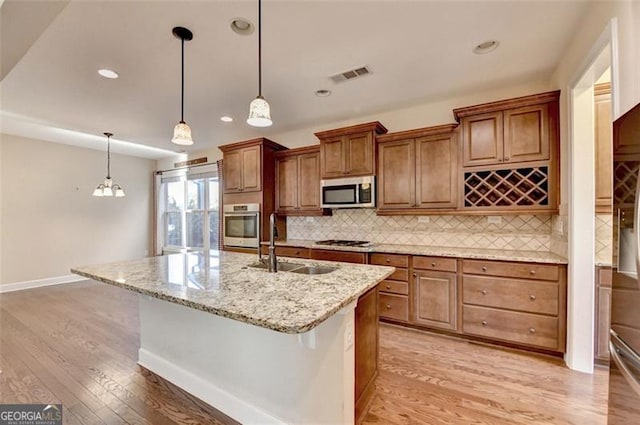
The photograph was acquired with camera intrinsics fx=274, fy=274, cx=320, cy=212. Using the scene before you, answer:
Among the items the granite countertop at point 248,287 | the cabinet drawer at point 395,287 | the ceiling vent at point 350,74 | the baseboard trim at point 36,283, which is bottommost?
the baseboard trim at point 36,283

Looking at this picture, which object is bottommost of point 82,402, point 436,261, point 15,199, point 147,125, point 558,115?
point 82,402

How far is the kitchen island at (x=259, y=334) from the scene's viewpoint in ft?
4.00

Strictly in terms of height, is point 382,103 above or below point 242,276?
above

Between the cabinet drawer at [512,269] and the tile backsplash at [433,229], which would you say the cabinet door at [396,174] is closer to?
the tile backsplash at [433,229]

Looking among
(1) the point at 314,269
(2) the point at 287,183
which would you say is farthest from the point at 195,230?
(1) the point at 314,269

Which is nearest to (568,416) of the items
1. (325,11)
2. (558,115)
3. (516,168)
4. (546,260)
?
(546,260)

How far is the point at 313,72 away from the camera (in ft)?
8.80

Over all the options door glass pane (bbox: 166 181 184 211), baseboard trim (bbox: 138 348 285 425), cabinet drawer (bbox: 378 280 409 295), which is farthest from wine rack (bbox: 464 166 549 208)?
door glass pane (bbox: 166 181 184 211)

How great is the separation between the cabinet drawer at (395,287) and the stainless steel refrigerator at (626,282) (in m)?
1.86

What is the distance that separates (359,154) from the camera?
3494 mm

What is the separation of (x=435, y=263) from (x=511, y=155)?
1309 mm

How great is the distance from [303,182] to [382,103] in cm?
152

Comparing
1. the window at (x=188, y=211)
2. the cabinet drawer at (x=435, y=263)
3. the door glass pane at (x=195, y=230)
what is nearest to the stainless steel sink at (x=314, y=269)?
the cabinet drawer at (x=435, y=263)

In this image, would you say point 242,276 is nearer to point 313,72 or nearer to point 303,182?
point 313,72
